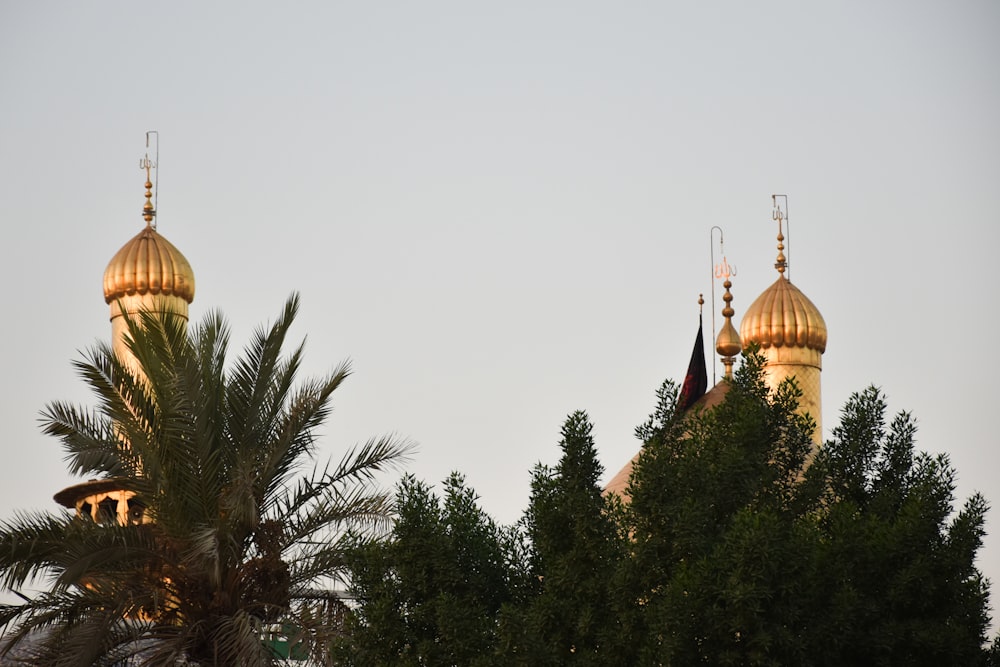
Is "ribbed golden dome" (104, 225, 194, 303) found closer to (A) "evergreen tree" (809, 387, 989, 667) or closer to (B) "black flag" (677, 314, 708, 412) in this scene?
(B) "black flag" (677, 314, 708, 412)

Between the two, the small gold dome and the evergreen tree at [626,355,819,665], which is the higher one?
the small gold dome

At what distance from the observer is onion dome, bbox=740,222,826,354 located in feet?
91.4

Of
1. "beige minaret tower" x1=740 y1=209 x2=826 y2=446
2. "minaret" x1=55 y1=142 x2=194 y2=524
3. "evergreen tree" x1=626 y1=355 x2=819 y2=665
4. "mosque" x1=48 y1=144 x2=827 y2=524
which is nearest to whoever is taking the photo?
"evergreen tree" x1=626 y1=355 x2=819 y2=665

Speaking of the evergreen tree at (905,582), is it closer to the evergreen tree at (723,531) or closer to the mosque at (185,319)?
the evergreen tree at (723,531)

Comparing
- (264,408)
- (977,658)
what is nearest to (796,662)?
(977,658)

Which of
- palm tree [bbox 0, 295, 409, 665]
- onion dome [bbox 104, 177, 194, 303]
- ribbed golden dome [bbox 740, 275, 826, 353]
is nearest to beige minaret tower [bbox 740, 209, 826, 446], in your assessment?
ribbed golden dome [bbox 740, 275, 826, 353]

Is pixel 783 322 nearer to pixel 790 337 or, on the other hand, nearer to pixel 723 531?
pixel 790 337

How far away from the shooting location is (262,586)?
13.3m

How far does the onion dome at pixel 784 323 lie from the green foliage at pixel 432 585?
1588cm

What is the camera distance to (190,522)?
1288 cm

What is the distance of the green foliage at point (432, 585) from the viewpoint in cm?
1155

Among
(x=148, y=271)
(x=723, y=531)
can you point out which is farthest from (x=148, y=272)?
(x=723, y=531)

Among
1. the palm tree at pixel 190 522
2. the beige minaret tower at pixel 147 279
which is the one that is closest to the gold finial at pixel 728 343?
the beige minaret tower at pixel 147 279

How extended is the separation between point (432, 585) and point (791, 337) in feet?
55.2
